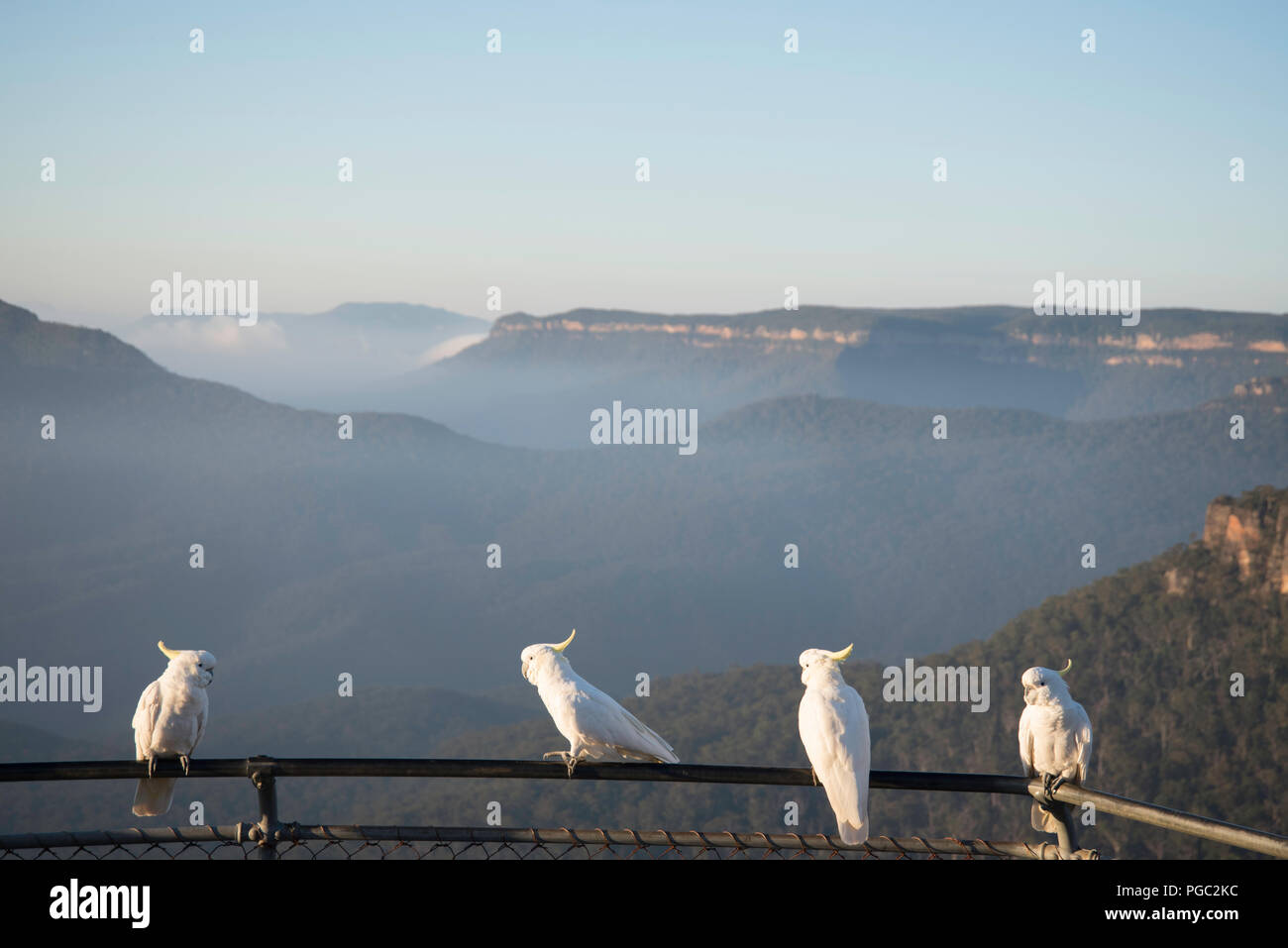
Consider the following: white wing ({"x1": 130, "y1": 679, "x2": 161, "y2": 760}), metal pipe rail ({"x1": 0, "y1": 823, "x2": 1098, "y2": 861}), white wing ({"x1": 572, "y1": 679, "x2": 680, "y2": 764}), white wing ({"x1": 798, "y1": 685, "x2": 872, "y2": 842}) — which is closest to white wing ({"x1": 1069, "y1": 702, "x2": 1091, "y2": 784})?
white wing ({"x1": 798, "y1": 685, "x2": 872, "y2": 842})

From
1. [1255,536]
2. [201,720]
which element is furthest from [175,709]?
[1255,536]

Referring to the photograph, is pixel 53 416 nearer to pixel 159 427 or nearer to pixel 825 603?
pixel 159 427

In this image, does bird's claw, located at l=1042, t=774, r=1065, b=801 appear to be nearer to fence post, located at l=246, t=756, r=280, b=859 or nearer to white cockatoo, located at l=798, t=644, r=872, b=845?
white cockatoo, located at l=798, t=644, r=872, b=845

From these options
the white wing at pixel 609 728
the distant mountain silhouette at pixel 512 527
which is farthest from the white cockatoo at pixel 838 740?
the distant mountain silhouette at pixel 512 527

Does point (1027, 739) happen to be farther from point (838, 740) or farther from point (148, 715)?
point (148, 715)

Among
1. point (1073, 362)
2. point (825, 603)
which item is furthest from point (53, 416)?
point (1073, 362)

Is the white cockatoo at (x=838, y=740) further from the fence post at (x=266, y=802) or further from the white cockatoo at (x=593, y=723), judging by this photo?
the fence post at (x=266, y=802)
